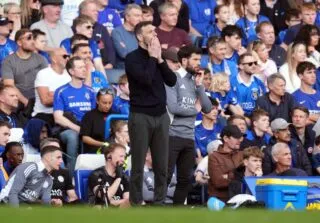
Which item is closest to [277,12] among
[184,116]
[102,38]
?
[102,38]

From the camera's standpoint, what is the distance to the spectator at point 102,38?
58.6 ft

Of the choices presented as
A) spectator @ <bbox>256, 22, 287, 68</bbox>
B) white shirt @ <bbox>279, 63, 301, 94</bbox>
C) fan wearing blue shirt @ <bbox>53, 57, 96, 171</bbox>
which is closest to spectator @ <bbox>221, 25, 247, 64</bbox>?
white shirt @ <bbox>279, 63, 301, 94</bbox>

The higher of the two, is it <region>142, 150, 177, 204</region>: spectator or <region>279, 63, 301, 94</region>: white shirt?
<region>279, 63, 301, 94</region>: white shirt

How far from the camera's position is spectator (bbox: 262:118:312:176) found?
15.7 m

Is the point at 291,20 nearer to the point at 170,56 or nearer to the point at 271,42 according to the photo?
the point at 271,42

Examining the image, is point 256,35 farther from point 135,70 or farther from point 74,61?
point 135,70

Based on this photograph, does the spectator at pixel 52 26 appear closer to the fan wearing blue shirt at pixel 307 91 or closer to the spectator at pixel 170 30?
the spectator at pixel 170 30

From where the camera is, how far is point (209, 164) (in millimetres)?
15008

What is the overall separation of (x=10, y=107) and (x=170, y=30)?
156 inches

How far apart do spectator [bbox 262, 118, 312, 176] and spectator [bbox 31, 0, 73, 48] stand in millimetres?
3355

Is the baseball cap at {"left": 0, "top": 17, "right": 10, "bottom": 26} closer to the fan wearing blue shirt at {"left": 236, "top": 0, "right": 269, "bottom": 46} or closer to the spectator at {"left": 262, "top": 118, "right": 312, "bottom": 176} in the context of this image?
the spectator at {"left": 262, "top": 118, "right": 312, "bottom": 176}

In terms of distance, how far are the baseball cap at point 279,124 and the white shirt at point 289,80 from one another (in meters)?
1.98

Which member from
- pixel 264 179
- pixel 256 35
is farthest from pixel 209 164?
pixel 256 35

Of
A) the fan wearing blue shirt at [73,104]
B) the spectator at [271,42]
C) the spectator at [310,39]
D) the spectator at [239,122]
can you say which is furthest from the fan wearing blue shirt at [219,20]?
the fan wearing blue shirt at [73,104]
